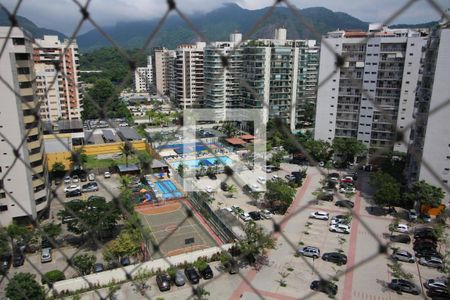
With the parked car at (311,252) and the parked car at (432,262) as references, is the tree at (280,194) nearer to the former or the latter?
the parked car at (311,252)

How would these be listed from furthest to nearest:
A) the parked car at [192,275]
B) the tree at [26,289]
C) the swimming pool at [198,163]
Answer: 1. the swimming pool at [198,163]
2. the parked car at [192,275]
3. the tree at [26,289]

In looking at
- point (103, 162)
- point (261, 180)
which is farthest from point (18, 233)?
point (261, 180)

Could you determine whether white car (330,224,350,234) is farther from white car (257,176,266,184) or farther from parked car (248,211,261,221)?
white car (257,176,266,184)

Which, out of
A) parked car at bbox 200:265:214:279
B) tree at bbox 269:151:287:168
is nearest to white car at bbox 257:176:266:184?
tree at bbox 269:151:287:168

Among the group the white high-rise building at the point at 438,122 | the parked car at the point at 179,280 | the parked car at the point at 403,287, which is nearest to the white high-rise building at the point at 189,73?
the white high-rise building at the point at 438,122

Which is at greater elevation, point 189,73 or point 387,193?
point 189,73

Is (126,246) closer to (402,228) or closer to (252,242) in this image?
(252,242)

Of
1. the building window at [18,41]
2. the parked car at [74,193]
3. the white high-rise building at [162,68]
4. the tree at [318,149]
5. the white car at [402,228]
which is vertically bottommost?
the white car at [402,228]

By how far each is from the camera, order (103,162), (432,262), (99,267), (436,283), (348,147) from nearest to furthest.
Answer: (436,283)
(99,267)
(432,262)
(348,147)
(103,162)

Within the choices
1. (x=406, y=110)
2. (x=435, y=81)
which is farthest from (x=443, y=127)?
(x=406, y=110)
